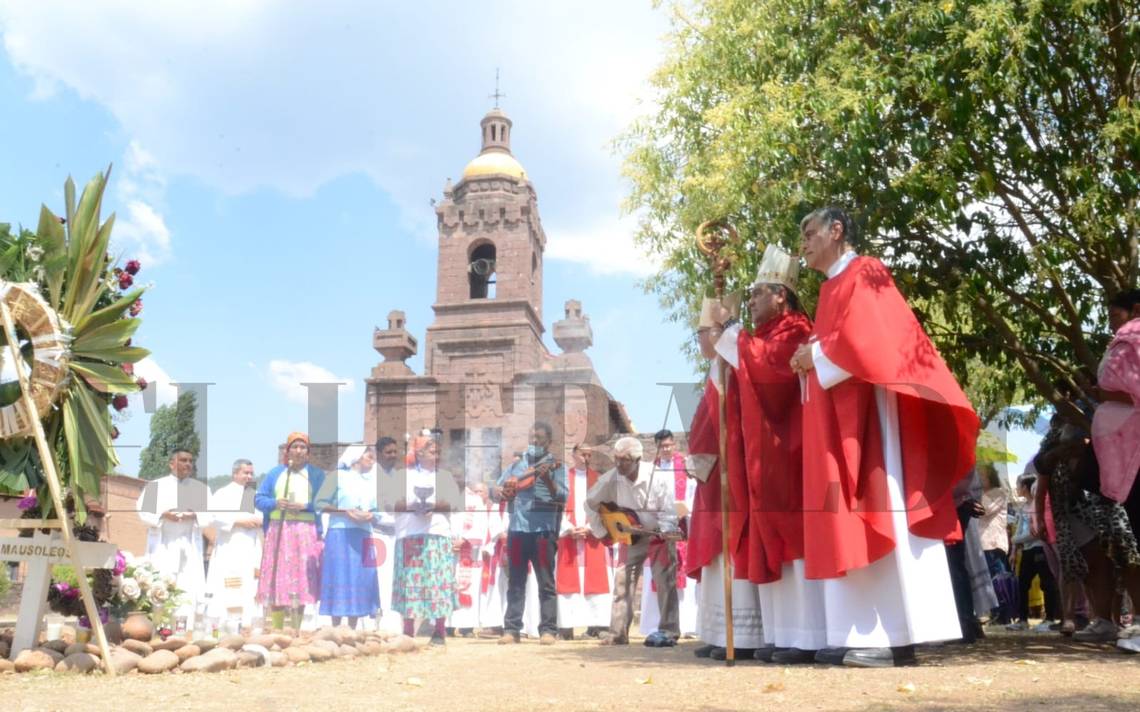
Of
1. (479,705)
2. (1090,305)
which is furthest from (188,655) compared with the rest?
(1090,305)

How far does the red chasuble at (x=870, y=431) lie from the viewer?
5.50 m

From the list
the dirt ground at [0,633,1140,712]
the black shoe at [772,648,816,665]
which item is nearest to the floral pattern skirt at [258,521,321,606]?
the dirt ground at [0,633,1140,712]

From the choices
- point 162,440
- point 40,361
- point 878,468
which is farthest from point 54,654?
point 162,440

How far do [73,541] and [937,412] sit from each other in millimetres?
5157

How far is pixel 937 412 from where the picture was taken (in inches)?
229

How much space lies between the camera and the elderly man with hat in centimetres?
890

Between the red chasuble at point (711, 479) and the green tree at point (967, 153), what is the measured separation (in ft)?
5.37

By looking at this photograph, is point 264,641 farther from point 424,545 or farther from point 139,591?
point 424,545

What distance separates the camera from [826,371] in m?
5.69

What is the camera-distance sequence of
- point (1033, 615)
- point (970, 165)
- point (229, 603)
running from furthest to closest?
point (1033, 615) → point (229, 603) → point (970, 165)

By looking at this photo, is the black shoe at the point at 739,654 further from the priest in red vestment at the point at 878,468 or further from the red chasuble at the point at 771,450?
the priest in red vestment at the point at 878,468

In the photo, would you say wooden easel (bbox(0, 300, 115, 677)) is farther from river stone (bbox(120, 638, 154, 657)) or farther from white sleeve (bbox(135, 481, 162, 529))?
white sleeve (bbox(135, 481, 162, 529))

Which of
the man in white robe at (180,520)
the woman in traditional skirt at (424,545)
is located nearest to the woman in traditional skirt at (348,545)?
the woman in traditional skirt at (424,545)

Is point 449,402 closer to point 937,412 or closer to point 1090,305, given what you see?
point 1090,305
